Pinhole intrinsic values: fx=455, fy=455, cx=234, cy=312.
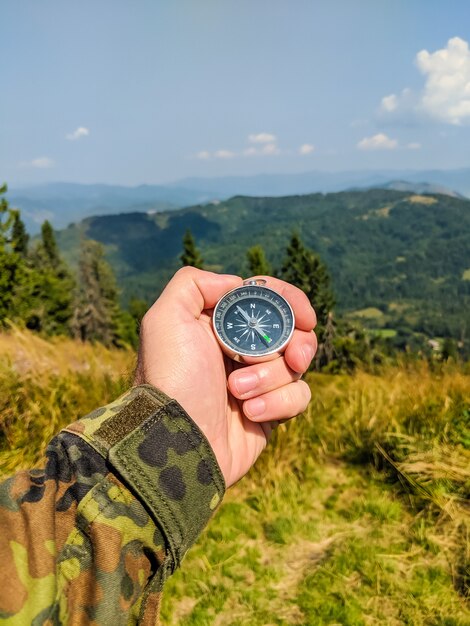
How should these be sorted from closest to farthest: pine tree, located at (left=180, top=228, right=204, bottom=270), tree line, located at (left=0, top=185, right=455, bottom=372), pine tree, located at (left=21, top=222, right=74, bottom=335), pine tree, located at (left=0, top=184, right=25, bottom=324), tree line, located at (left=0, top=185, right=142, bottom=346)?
pine tree, located at (left=0, top=184, right=25, bottom=324), tree line, located at (left=0, top=185, right=455, bottom=372), pine tree, located at (left=21, top=222, right=74, bottom=335), pine tree, located at (left=180, top=228, right=204, bottom=270), tree line, located at (left=0, top=185, right=142, bottom=346)

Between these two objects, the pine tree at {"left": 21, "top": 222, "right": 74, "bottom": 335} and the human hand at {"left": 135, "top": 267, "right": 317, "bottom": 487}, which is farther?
the pine tree at {"left": 21, "top": 222, "right": 74, "bottom": 335}

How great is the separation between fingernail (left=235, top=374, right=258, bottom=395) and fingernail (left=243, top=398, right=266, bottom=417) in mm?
82

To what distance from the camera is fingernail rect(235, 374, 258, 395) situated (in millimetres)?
2566

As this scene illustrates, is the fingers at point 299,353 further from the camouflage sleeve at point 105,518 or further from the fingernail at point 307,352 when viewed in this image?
the camouflage sleeve at point 105,518

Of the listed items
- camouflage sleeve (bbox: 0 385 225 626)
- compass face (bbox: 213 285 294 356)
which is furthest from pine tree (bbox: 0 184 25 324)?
camouflage sleeve (bbox: 0 385 225 626)

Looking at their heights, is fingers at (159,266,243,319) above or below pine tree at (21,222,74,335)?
above

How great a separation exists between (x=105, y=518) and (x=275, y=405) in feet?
4.09

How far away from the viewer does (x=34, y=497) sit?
1.66 m

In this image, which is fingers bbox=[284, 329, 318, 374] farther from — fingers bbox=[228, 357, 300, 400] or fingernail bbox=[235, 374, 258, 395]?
fingernail bbox=[235, 374, 258, 395]

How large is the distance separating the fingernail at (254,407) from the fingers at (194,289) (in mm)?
620

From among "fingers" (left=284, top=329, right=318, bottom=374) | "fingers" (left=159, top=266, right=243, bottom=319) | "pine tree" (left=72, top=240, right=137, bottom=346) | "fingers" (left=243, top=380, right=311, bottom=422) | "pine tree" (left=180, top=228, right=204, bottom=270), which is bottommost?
"pine tree" (left=72, top=240, right=137, bottom=346)

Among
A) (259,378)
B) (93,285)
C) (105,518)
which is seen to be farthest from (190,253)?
(105,518)

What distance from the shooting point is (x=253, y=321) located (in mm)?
2795

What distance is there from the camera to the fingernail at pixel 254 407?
102 inches
